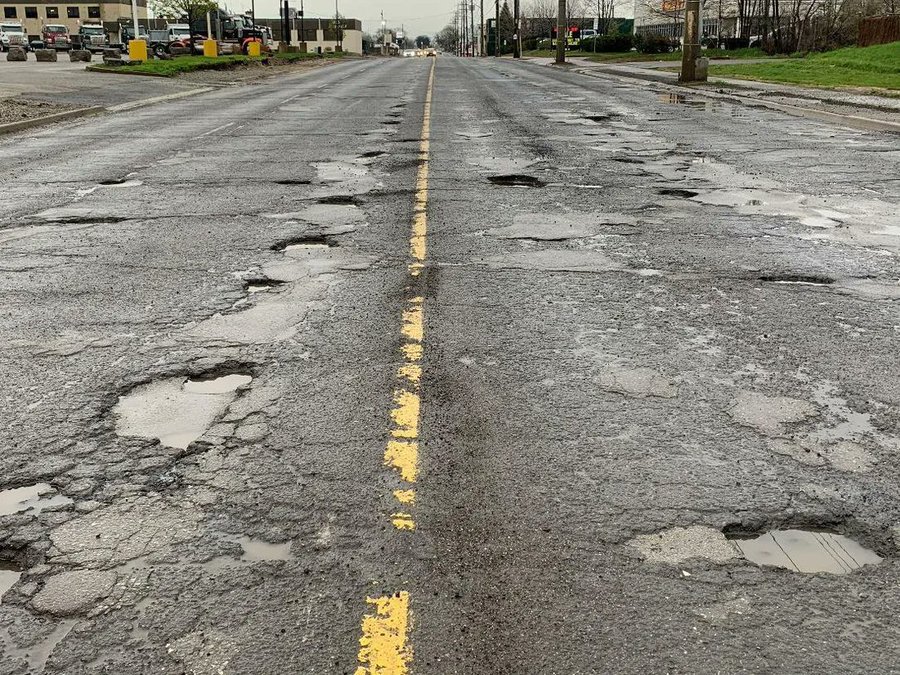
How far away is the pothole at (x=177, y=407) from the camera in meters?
3.76

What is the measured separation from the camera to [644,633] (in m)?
2.48

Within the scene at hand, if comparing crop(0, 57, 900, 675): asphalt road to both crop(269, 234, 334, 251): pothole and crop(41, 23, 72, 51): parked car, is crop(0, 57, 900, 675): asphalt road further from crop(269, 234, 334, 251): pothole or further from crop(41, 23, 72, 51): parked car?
crop(41, 23, 72, 51): parked car

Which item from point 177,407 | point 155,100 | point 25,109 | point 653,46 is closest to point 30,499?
point 177,407

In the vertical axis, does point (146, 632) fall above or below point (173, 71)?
below

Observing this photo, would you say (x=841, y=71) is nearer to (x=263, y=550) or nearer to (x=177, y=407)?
(x=177, y=407)

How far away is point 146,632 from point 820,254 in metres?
5.91

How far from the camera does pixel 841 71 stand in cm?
3039

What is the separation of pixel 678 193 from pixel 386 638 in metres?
8.03

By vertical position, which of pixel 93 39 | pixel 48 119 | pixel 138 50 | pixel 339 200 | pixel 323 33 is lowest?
pixel 339 200

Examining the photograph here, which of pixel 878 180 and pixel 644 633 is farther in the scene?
pixel 878 180

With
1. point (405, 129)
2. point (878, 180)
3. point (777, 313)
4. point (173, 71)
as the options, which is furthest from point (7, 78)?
point (777, 313)

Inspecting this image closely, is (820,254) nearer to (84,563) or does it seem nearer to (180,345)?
(180,345)

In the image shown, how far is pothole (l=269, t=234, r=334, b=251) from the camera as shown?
7.14 meters

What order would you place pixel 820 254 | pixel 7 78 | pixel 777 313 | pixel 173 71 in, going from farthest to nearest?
pixel 173 71 → pixel 7 78 → pixel 820 254 → pixel 777 313
